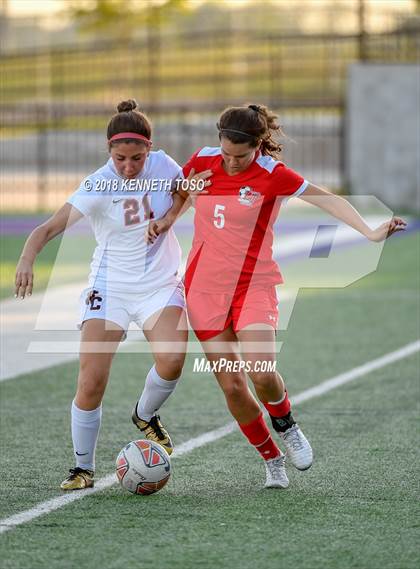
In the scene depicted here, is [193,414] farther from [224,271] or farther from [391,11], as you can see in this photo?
[391,11]

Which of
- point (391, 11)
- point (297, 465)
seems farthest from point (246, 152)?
point (391, 11)

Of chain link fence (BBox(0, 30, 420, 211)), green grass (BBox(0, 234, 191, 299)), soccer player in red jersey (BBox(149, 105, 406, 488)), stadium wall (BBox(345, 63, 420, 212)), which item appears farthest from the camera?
chain link fence (BBox(0, 30, 420, 211))

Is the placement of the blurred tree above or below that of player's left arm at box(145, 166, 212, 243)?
below

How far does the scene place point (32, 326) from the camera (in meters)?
12.3

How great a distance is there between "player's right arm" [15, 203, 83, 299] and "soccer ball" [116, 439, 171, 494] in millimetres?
999

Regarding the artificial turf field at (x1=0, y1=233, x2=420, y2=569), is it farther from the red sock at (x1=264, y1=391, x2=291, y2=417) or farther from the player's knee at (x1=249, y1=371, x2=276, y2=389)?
the player's knee at (x1=249, y1=371, x2=276, y2=389)

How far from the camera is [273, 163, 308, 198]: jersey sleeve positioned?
260 inches

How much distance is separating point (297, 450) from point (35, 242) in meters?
1.73

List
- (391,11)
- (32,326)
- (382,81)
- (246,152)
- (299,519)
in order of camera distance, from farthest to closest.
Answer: (391,11) → (382,81) → (32,326) → (246,152) → (299,519)

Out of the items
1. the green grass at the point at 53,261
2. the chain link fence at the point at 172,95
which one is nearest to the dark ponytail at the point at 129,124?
the green grass at the point at 53,261

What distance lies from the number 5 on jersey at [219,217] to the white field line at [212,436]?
4.86 ft

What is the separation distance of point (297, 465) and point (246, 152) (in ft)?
5.42

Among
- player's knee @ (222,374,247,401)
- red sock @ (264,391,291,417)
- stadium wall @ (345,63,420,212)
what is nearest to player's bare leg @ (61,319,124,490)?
player's knee @ (222,374,247,401)

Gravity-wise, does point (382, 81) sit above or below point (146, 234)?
below
